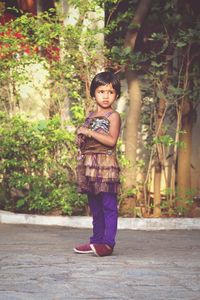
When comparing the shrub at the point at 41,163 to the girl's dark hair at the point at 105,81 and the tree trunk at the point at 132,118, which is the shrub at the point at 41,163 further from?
the girl's dark hair at the point at 105,81

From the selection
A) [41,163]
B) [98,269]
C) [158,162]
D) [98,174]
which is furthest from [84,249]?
[158,162]

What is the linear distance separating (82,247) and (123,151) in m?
3.56

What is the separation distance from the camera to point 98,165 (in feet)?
20.8

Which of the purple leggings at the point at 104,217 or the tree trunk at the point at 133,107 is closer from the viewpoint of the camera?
the purple leggings at the point at 104,217

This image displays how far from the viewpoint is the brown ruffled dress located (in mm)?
6328

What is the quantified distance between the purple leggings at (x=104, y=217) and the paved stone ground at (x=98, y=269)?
0.54 ft

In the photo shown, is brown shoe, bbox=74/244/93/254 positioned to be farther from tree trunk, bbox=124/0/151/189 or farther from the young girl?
tree trunk, bbox=124/0/151/189

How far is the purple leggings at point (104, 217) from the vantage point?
6.33 metres

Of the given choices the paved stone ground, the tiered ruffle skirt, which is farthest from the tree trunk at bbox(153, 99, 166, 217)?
the tiered ruffle skirt

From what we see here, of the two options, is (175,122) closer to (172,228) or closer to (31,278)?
(172,228)

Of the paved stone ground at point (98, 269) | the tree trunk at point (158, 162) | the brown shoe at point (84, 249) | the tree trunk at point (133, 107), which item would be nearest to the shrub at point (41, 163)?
the tree trunk at point (133, 107)

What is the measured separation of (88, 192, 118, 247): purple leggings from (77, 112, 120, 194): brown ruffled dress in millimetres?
85

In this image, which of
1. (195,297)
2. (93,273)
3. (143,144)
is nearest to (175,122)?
(143,144)

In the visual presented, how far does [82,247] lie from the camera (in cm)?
655
